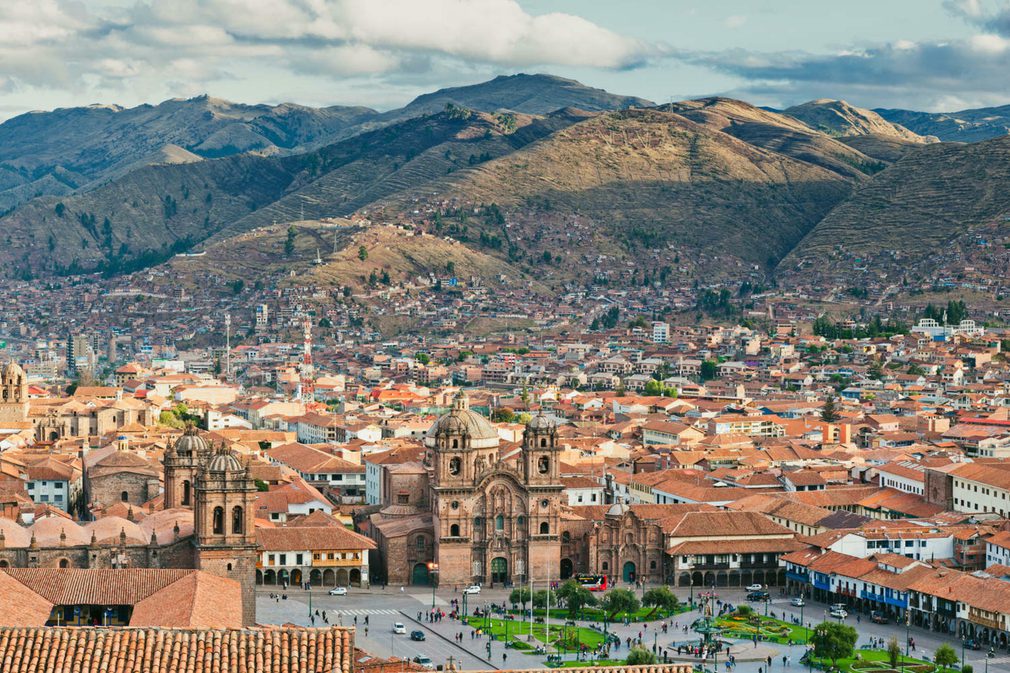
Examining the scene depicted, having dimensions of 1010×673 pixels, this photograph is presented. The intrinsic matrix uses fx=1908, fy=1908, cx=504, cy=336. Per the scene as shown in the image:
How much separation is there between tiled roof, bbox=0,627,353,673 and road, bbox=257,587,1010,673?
32029mm

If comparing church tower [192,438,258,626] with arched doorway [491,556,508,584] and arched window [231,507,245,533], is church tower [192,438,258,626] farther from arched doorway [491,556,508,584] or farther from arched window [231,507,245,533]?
arched doorway [491,556,508,584]

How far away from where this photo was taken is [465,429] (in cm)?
8506

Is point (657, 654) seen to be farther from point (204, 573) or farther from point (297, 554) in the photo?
point (297, 554)

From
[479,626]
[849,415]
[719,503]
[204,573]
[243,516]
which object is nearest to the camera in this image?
[204,573]

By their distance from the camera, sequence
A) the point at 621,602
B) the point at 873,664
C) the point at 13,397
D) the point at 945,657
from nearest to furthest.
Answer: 1. the point at 945,657
2. the point at 873,664
3. the point at 621,602
4. the point at 13,397

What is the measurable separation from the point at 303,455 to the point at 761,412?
48.0 meters

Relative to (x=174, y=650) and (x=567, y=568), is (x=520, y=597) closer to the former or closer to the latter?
(x=567, y=568)

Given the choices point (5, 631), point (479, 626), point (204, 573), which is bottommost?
point (479, 626)

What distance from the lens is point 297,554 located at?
84062 millimetres

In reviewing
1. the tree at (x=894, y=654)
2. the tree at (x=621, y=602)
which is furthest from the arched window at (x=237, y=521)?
the tree at (x=894, y=654)

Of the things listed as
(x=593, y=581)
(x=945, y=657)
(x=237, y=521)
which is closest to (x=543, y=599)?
(x=593, y=581)

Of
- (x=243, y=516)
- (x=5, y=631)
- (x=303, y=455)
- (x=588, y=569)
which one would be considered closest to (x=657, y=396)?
(x=303, y=455)

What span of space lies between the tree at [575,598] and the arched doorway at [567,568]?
8577mm

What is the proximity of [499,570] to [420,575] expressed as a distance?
11.7 ft
